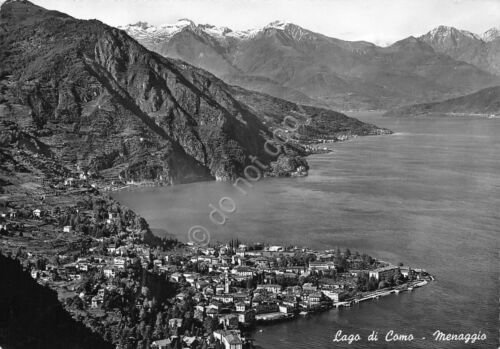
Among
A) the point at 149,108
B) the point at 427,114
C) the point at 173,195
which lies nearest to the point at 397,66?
the point at 427,114

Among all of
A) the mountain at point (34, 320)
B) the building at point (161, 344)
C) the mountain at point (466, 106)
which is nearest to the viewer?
the mountain at point (34, 320)

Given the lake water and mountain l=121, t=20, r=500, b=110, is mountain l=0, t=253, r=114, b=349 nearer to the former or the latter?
the lake water

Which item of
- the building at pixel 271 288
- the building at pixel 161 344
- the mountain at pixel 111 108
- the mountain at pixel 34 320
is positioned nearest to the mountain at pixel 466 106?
the mountain at pixel 111 108

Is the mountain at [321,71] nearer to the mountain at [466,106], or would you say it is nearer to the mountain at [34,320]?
the mountain at [466,106]

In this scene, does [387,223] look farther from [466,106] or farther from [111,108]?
[466,106]

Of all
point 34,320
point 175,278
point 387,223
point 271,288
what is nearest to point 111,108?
point 387,223

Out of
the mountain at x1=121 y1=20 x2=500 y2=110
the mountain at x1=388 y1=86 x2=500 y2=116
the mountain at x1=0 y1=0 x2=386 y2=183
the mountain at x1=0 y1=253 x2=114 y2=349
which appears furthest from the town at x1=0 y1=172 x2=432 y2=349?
the mountain at x1=121 y1=20 x2=500 y2=110

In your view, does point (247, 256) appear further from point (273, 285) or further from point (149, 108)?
point (149, 108)

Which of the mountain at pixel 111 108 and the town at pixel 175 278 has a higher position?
the mountain at pixel 111 108
